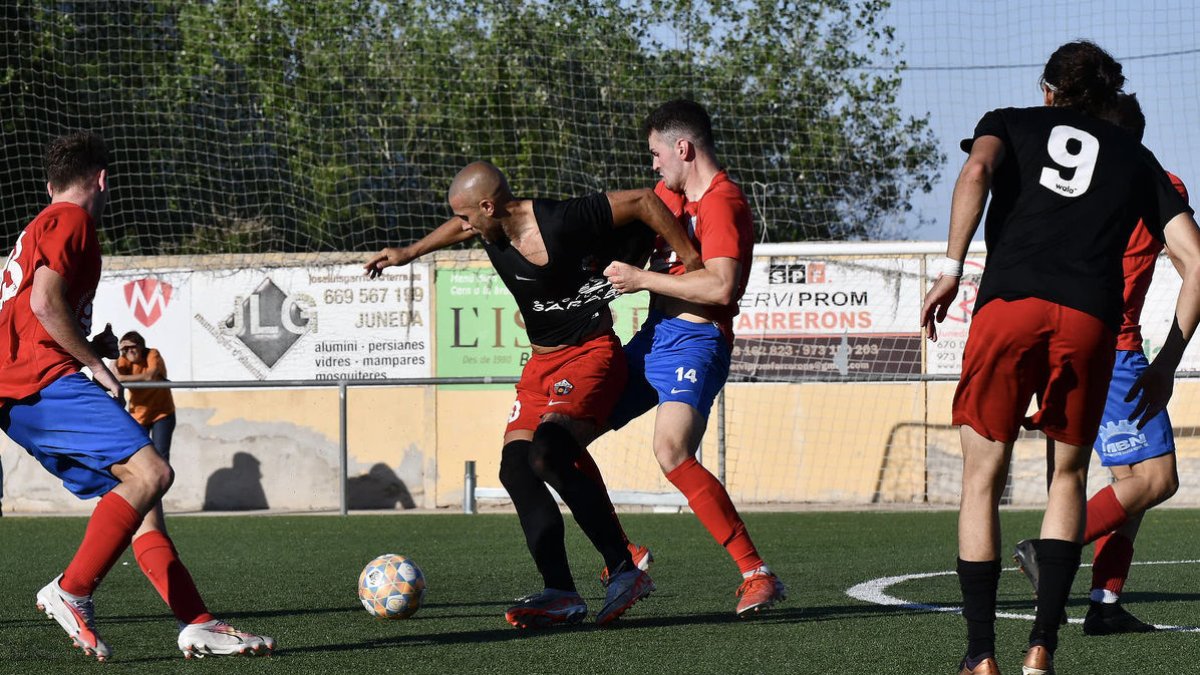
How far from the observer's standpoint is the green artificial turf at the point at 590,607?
16.6 feet

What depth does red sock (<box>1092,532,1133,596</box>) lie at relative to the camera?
5738 mm

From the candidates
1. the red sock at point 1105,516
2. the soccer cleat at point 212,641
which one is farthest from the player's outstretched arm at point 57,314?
the red sock at point 1105,516

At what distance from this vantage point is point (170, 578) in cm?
520

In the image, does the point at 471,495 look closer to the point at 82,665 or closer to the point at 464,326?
the point at 464,326

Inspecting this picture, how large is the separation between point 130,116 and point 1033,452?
11178mm

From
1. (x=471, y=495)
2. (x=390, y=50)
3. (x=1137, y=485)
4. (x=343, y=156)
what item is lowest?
(x=471, y=495)

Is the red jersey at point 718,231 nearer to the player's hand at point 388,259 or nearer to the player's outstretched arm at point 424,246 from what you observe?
the player's outstretched arm at point 424,246

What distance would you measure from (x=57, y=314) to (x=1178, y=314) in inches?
144

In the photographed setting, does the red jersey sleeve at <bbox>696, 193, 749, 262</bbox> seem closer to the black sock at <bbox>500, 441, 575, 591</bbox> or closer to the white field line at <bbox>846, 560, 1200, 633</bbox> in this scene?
the black sock at <bbox>500, 441, 575, 591</bbox>

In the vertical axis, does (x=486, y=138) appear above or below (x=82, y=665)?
above

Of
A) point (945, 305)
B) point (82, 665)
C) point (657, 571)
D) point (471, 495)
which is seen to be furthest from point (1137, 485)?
point (471, 495)

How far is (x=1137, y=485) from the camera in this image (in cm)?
584

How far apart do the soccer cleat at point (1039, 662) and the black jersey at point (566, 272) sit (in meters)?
2.45

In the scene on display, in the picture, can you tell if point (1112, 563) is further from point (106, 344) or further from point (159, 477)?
point (106, 344)
